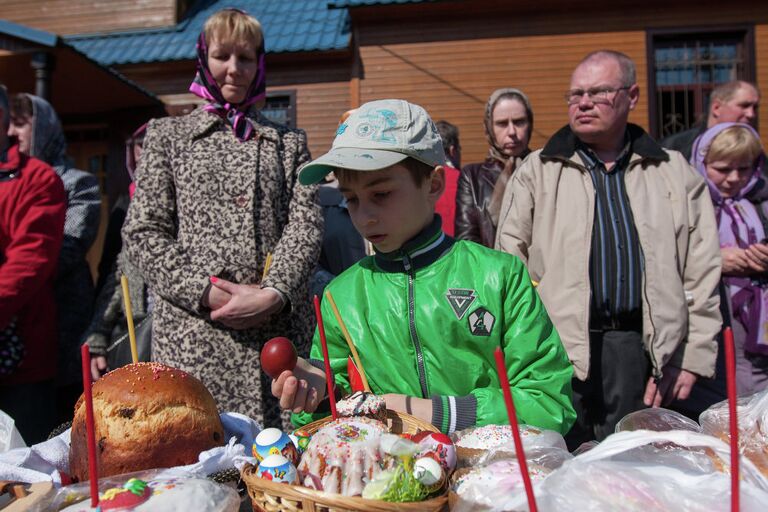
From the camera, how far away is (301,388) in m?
1.39

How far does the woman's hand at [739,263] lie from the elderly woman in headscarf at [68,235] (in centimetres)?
334

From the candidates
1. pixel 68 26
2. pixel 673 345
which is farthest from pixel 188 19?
pixel 673 345

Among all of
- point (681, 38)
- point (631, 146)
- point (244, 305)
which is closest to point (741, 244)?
point (631, 146)

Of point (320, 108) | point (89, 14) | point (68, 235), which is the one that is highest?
point (89, 14)

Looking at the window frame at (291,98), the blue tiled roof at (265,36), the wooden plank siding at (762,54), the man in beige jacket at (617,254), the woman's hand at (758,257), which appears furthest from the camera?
the window frame at (291,98)

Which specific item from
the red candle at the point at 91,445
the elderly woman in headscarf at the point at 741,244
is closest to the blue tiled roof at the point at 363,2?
the elderly woman in headscarf at the point at 741,244

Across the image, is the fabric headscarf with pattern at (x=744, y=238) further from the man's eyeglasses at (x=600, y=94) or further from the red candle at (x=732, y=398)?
the red candle at (x=732, y=398)

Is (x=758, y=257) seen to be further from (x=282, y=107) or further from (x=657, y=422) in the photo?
(x=282, y=107)

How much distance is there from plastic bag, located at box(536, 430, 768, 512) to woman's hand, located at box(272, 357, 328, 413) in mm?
606

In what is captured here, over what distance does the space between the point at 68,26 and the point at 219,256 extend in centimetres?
1286

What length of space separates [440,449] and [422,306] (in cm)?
63

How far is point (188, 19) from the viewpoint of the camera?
500 inches

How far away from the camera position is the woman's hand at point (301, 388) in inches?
52.7

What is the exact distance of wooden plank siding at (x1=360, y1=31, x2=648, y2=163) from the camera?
34.4 feet
